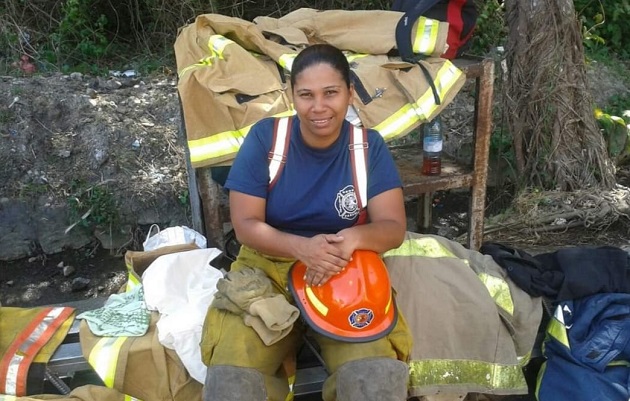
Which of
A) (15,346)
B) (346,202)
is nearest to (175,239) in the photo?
(15,346)

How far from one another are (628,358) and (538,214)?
1.96 m

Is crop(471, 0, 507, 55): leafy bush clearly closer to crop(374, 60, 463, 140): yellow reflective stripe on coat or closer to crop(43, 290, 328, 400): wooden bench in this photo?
crop(374, 60, 463, 140): yellow reflective stripe on coat

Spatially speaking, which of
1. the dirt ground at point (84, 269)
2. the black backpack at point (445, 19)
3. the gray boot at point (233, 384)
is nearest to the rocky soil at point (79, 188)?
the dirt ground at point (84, 269)

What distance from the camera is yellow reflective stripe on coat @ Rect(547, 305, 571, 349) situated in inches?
117

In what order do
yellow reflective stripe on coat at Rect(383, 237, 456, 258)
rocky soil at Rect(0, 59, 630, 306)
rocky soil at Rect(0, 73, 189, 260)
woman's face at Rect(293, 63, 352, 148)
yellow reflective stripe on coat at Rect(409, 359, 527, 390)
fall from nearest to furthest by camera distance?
woman's face at Rect(293, 63, 352, 148) → yellow reflective stripe on coat at Rect(409, 359, 527, 390) → yellow reflective stripe on coat at Rect(383, 237, 456, 258) → rocky soil at Rect(0, 59, 630, 306) → rocky soil at Rect(0, 73, 189, 260)

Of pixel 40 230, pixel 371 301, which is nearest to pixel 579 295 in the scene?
pixel 371 301

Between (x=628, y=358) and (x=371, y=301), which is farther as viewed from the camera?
(x=628, y=358)

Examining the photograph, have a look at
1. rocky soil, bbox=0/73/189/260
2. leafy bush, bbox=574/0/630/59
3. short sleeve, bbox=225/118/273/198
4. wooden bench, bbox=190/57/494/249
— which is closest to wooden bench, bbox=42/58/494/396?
wooden bench, bbox=190/57/494/249

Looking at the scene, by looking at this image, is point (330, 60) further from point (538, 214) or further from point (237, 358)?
→ point (538, 214)

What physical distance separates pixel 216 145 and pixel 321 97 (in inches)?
36.9

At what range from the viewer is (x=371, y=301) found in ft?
7.86

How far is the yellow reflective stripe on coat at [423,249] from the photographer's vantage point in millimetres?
3086

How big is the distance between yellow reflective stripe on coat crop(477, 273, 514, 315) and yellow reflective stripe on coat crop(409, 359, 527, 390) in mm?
283

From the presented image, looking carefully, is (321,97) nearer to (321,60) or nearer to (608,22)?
(321,60)
